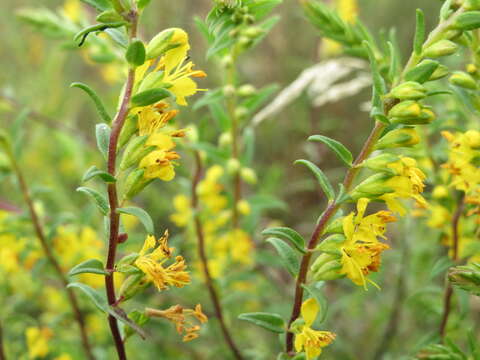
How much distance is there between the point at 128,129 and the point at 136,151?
0.04m

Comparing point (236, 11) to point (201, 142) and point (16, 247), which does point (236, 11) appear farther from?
point (16, 247)

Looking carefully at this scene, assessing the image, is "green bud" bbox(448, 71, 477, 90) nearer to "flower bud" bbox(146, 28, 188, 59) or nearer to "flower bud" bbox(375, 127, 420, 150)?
"flower bud" bbox(375, 127, 420, 150)

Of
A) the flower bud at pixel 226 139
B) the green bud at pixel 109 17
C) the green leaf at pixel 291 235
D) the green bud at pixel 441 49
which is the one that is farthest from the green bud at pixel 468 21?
the flower bud at pixel 226 139

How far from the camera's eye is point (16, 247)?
1679 millimetres

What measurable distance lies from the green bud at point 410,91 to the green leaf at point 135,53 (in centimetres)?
41

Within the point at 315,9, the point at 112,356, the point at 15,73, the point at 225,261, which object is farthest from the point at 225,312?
the point at 15,73

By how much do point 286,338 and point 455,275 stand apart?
12.9 inches

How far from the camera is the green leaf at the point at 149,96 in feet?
2.77

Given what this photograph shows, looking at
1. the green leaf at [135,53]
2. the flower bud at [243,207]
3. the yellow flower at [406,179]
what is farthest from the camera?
the flower bud at [243,207]

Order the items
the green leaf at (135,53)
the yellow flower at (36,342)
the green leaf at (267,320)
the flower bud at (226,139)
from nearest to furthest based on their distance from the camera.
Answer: the green leaf at (135,53), the green leaf at (267,320), the yellow flower at (36,342), the flower bud at (226,139)

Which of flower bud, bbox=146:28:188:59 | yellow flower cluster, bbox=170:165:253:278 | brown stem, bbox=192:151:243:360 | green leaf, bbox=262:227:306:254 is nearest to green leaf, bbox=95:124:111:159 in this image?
flower bud, bbox=146:28:188:59

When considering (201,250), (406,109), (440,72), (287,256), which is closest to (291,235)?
(287,256)

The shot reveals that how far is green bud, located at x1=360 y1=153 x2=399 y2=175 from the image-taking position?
2.96ft

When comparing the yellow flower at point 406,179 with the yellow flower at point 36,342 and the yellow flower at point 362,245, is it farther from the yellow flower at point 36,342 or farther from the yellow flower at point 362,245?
the yellow flower at point 36,342
